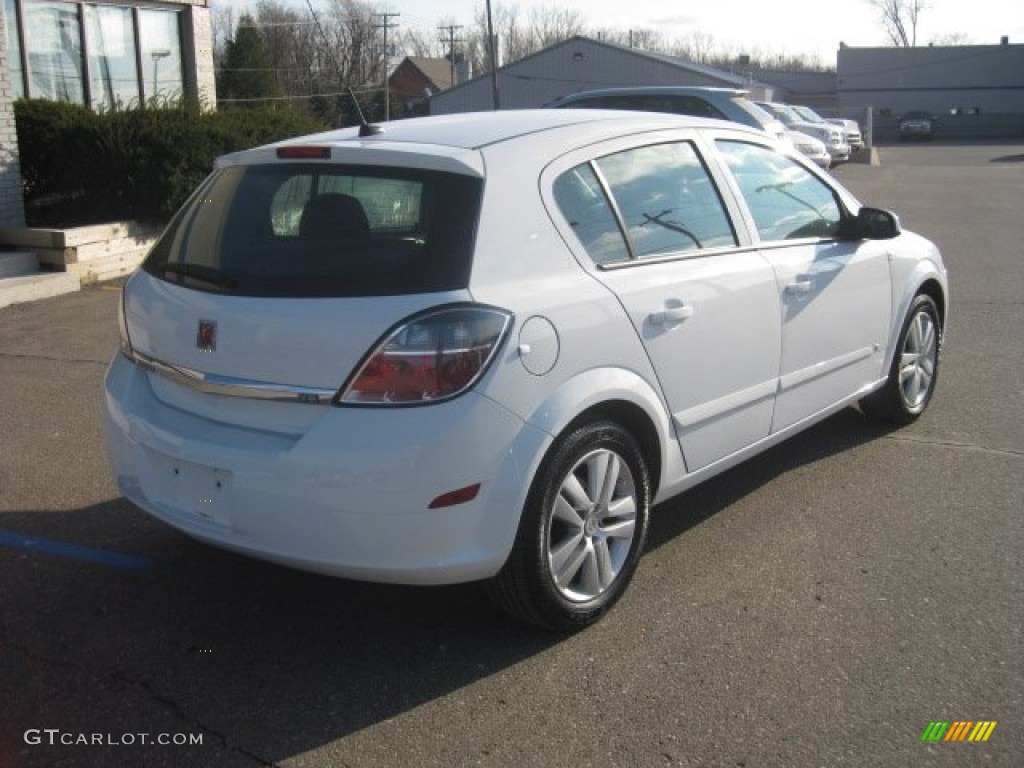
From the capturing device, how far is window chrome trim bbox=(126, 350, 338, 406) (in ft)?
10.5

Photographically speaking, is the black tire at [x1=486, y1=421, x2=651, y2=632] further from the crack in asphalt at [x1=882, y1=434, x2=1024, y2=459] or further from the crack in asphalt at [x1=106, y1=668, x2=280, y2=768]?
the crack in asphalt at [x1=882, y1=434, x2=1024, y2=459]

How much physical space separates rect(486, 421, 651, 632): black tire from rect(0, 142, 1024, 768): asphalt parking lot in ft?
0.44

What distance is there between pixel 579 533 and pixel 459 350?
0.84 meters

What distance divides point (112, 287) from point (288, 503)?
8.08m

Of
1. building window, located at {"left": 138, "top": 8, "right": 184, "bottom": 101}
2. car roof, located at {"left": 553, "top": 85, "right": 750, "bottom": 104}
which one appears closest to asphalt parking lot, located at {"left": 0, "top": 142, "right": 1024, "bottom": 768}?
car roof, located at {"left": 553, "top": 85, "right": 750, "bottom": 104}

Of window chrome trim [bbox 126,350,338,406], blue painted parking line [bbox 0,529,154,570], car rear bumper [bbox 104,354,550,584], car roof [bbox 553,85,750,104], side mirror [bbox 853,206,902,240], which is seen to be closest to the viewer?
car rear bumper [bbox 104,354,550,584]

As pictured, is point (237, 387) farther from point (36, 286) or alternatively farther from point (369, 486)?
point (36, 286)

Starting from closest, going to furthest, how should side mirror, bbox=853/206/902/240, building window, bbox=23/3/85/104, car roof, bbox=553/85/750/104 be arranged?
1. side mirror, bbox=853/206/902/240
2. building window, bbox=23/3/85/104
3. car roof, bbox=553/85/750/104

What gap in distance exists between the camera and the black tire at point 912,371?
5.62 metres

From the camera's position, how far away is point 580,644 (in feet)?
11.7

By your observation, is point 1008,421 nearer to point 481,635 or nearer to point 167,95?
point 481,635

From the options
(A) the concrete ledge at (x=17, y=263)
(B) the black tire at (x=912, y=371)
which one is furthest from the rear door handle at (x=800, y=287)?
(A) the concrete ledge at (x=17, y=263)

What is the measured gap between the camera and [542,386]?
10.9ft

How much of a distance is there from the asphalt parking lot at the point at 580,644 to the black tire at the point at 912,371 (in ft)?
1.26
